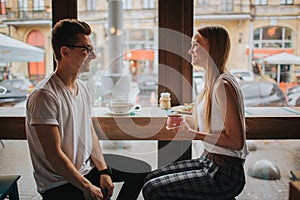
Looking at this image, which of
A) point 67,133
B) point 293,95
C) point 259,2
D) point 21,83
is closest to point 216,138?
point 67,133

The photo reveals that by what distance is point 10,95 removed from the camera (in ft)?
8.12

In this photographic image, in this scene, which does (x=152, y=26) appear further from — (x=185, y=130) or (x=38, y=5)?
(x=185, y=130)

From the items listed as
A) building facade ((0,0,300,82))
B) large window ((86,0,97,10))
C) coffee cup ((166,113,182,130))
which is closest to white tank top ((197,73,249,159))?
coffee cup ((166,113,182,130))

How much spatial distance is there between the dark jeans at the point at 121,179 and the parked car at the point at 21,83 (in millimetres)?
910

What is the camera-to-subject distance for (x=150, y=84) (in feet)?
8.16

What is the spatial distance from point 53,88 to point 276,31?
5.55 ft

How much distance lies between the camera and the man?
53.9 inches

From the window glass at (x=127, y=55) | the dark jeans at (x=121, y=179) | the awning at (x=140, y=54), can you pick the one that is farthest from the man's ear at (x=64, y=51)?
the awning at (x=140, y=54)

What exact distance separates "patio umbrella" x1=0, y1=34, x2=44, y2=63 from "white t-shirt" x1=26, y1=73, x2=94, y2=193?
995 millimetres

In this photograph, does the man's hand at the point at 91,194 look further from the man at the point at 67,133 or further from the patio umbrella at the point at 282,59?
the patio umbrella at the point at 282,59

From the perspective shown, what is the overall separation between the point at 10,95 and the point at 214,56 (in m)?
1.69

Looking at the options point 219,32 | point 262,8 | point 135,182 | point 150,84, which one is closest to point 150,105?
point 150,84

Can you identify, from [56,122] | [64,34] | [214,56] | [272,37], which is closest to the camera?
[56,122]

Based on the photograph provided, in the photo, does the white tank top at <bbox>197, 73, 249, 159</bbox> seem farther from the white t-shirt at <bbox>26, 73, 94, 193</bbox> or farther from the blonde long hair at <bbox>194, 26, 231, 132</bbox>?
A: the white t-shirt at <bbox>26, 73, 94, 193</bbox>
